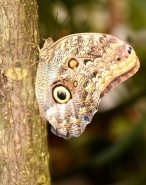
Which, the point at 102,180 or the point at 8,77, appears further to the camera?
the point at 102,180

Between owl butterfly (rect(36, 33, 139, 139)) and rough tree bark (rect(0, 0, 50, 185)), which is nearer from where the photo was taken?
rough tree bark (rect(0, 0, 50, 185))

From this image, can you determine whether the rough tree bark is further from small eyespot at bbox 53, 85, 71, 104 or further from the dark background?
the dark background

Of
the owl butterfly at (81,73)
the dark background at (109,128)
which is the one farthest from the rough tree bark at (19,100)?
the dark background at (109,128)

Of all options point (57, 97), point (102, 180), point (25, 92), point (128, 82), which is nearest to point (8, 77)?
point (25, 92)

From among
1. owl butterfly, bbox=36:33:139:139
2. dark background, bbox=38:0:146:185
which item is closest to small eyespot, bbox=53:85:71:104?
owl butterfly, bbox=36:33:139:139

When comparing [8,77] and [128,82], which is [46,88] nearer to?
[8,77]

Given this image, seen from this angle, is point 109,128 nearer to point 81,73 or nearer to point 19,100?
point 81,73
